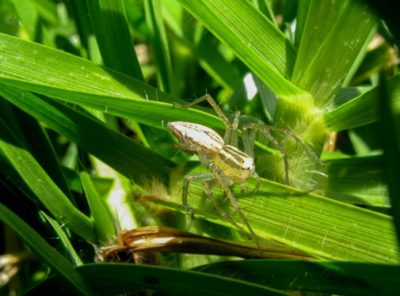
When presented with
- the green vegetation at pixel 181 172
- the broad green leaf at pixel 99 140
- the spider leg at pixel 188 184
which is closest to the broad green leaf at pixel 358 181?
the green vegetation at pixel 181 172

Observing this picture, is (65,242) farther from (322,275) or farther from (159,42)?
(159,42)

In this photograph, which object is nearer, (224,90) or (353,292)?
(353,292)

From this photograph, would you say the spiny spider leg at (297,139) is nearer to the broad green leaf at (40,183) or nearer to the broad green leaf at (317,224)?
the broad green leaf at (317,224)

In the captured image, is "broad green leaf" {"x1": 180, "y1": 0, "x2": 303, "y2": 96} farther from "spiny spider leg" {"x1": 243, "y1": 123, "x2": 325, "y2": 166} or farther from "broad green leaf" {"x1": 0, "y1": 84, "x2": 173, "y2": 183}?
"broad green leaf" {"x1": 0, "y1": 84, "x2": 173, "y2": 183}

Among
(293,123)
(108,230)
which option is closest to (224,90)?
(293,123)

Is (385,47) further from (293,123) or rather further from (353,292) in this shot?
(353,292)

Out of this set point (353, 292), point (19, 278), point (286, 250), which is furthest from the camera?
point (19, 278)

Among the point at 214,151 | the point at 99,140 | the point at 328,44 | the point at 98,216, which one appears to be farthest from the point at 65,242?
the point at 328,44

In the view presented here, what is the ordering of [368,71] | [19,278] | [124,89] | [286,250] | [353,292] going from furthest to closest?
[368,71]
[19,278]
[124,89]
[286,250]
[353,292]
